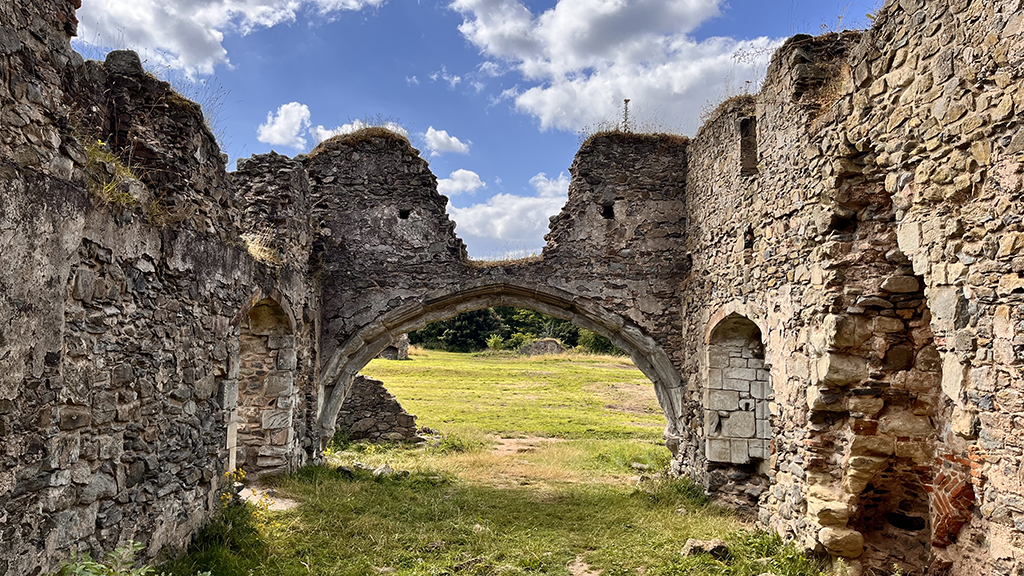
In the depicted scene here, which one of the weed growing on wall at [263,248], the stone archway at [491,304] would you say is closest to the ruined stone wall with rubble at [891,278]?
the stone archway at [491,304]

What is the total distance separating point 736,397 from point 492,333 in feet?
92.0

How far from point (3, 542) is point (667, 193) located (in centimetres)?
872

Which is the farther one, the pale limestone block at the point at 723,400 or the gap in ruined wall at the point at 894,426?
the pale limestone block at the point at 723,400

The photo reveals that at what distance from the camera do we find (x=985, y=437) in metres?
3.78

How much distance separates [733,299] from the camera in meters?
7.60

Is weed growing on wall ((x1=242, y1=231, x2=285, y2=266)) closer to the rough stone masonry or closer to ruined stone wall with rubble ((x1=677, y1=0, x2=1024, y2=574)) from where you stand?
the rough stone masonry

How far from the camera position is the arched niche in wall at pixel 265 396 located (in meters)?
8.30

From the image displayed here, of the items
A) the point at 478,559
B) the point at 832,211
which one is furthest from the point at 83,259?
the point at 832,211

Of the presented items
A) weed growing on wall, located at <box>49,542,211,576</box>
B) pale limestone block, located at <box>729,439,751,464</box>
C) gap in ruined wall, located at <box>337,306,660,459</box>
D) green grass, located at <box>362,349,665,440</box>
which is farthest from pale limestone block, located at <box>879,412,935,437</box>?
green grass, located at <box>362,349,665,440</box>

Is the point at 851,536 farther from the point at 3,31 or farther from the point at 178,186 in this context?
the point at 3,31

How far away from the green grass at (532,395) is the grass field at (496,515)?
0.14 m

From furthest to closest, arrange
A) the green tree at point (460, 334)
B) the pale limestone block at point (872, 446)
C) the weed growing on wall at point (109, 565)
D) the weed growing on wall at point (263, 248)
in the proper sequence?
the green tree at point (460, 334), the weed growing on wall at point (263, 248), the pale limestone block at point (872, 446), the weed growing on wall at point (109, 565)

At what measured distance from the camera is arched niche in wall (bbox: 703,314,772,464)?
8258 mm

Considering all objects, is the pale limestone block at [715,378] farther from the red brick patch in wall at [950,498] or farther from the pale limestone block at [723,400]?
the red brick patch in wall at [950,498]
